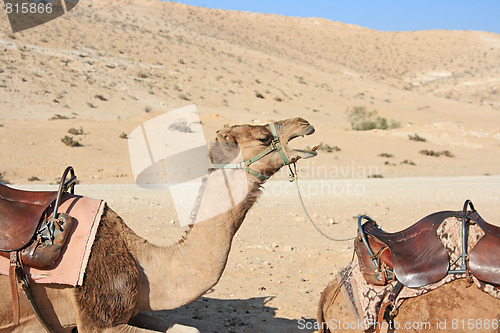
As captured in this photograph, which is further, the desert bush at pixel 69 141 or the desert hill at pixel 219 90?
the desert hill at pixel 219 90

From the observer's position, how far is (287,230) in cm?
945

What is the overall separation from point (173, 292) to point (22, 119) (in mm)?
22744

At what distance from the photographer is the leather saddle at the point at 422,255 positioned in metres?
3.46

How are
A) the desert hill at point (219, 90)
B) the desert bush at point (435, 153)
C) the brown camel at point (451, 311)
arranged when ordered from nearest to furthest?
the brown camel at point (451, 311), the desert hill at point (219, 90), the desert bush at point (435, 153)

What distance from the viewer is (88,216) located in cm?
381

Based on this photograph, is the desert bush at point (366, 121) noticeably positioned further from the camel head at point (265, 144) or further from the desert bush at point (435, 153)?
the camel head at point (265, 144)

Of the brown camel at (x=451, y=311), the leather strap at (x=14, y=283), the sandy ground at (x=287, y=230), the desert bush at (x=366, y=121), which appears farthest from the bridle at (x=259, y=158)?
the desert bush at (x=366, y=121)

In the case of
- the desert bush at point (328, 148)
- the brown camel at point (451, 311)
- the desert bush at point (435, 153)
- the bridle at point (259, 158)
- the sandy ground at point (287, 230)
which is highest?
the bridle at point (259, 158)

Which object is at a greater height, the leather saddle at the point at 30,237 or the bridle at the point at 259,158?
the bridle at the point at 259,158

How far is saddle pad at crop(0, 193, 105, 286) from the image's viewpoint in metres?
3.59

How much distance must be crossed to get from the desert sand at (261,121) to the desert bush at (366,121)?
823 millimetres

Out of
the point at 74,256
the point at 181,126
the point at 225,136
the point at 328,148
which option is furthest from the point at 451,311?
the point at 181,126

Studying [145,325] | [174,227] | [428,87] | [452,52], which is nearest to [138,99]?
[174,227]

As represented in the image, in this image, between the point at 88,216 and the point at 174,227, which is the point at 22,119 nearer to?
the point at 174,227
